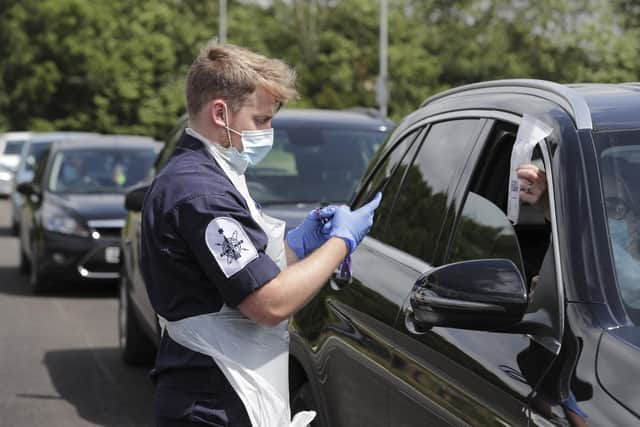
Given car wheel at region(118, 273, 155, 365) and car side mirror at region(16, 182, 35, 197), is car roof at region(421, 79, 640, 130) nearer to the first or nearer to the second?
car wheel at region(118, 273, 155, 365)

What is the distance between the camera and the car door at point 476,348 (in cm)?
308

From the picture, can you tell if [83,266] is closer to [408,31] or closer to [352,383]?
[352,383]

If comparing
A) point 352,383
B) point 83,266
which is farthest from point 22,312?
point 352,383

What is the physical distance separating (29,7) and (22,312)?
205ft

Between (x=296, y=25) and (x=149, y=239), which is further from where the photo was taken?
(x=296, y=25)

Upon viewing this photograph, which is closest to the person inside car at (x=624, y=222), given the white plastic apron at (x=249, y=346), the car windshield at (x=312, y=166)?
the white plastic apron at (x=249, y=346)

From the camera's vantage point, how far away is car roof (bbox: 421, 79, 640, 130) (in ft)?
11.4

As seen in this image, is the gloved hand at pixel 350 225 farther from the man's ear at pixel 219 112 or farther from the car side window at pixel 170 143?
the car side window at pixel 170 143

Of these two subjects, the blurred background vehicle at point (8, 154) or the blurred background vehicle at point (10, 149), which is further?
the blurred background vehicle at point (10, 149)

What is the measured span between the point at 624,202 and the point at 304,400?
74.8 inches

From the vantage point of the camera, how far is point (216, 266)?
321 centimetres

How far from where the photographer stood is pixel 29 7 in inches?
2849

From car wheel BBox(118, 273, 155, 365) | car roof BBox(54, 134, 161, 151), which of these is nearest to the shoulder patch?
car wheel BBox(118, 273, 155, 365)

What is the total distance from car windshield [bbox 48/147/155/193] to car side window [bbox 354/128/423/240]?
10235 millimetres
